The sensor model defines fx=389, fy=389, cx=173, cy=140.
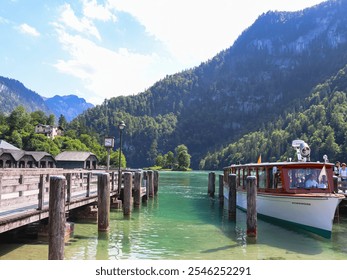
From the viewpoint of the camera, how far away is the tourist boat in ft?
62.5

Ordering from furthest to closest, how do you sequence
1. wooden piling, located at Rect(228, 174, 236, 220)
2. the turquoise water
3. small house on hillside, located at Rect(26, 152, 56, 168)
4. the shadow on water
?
small house on hillside, located at Rect(26, 152, 56, 168), wooden piling, located at Rect(228, 174, 236, 220), the shadow on water, the turquoise water

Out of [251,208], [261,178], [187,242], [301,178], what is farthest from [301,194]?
[187,242]

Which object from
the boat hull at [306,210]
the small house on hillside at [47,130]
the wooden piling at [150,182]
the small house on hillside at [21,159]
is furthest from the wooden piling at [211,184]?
the small house on hillside at [47,130]

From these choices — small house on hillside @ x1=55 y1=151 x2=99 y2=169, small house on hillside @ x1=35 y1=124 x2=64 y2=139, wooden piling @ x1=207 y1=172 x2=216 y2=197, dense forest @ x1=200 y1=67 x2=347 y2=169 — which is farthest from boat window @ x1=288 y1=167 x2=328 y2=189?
small house on hillside @ x1=35 y1=124 x2=64 y2=139

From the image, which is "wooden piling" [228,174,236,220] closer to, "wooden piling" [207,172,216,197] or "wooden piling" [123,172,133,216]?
"wooden piling" [123,172,133,216]

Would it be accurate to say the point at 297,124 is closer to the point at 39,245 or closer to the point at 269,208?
the point at 269,208

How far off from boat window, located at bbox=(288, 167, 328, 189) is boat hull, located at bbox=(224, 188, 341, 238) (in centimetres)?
102

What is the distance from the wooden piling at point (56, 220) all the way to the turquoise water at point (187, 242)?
2.63 m

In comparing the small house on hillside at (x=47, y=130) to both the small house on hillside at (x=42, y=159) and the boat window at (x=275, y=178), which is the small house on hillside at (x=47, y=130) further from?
the boat window at (x=275, y=178)

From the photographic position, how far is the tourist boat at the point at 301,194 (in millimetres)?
19062

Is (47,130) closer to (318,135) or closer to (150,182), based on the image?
(318,135)

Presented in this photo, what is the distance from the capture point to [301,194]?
20.7 meters

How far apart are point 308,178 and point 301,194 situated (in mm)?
1381
